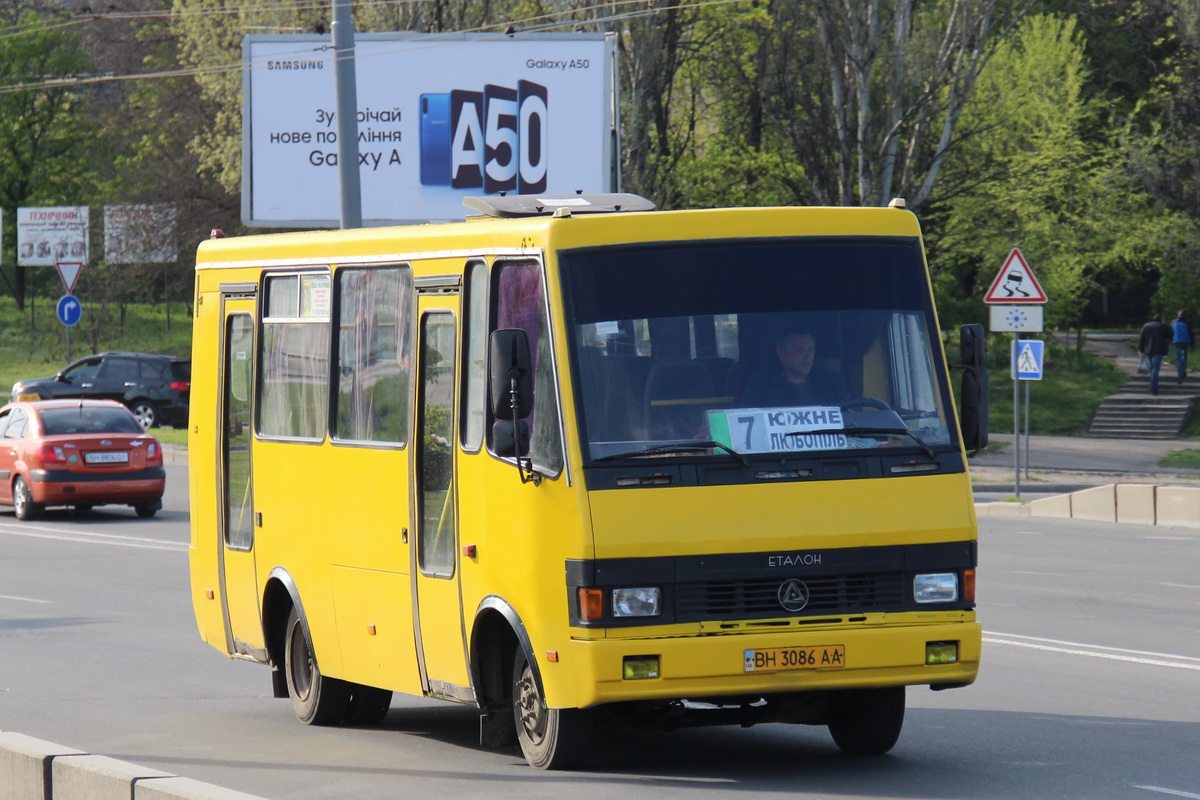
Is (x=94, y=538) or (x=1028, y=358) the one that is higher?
(x=1028, y=358)

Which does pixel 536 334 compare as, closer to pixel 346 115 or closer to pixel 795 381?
pixel 795 381

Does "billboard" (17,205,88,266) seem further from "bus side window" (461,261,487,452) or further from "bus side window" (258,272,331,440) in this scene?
"bus side window" (461,261,487,452)

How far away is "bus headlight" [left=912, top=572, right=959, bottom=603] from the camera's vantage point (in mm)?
7566

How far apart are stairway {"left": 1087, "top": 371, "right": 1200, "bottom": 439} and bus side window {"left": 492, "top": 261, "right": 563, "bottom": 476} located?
3286 centimetres

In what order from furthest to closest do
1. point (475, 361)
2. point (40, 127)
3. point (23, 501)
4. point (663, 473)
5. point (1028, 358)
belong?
point (40, 127)
point (1028, 358)
point (23, 501)
point (475, 361)
point (663, 473)

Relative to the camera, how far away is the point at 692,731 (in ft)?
30.8

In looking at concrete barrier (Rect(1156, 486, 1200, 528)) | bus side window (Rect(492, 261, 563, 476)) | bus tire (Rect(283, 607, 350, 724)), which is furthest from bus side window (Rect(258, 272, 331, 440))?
concrete barrier (Rect(1156, 486, 1200, 528))

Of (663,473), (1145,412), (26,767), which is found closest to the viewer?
(26,767)

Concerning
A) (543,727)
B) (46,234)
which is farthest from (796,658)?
(46,234)

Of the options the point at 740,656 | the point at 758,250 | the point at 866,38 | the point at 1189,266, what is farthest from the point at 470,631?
the point at 1189,266

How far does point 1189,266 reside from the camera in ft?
146

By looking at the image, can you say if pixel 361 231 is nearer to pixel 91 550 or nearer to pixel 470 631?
pixel 470 631

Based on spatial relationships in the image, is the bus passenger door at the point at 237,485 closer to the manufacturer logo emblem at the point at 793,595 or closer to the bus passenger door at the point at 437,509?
the bus passenger door at the point at 437,509

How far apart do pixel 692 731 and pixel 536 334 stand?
8.44ft
